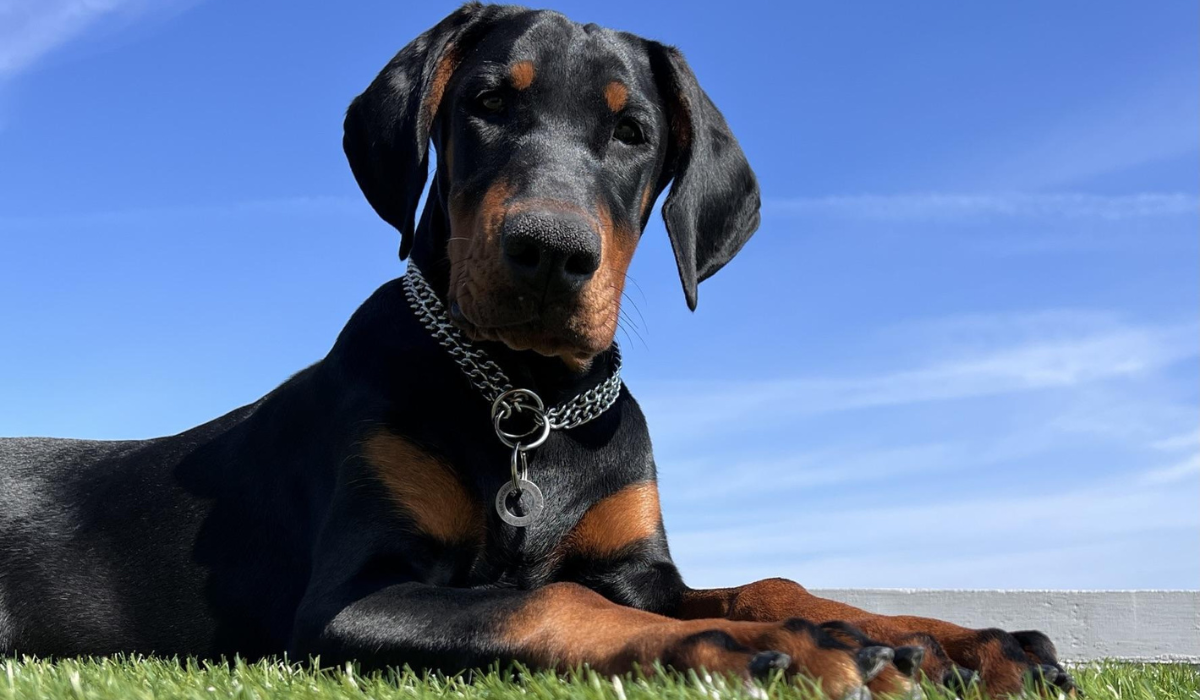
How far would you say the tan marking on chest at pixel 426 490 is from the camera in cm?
354

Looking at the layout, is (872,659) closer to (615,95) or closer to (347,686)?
(347,686)

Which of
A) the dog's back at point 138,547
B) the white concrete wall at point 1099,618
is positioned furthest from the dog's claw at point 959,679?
the white concrete wall at point 1099,618

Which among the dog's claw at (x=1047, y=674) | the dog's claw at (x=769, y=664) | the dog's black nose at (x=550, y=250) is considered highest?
the dog's black nose at (x=550, y=250)

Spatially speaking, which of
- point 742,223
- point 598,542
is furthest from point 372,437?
point 742,223

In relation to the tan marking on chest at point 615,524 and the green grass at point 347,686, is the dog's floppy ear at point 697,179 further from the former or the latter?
the green grass at point 347,686

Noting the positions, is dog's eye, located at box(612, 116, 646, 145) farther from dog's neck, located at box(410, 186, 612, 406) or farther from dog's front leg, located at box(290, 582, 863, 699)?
dog's front leg, located at box(290, 582, 863, 699)

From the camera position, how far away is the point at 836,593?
738 cm

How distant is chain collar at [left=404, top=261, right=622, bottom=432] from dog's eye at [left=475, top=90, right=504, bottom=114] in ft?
2.03

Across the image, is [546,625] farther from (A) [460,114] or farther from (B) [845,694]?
(A) [460,114]

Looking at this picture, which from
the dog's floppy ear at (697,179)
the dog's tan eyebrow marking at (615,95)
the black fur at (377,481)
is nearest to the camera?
the black fur at (377,481)

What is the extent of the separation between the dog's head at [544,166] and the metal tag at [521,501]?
0.44m

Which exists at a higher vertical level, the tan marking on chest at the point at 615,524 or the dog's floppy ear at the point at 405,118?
the dog's floppy ear at the point at 405,118

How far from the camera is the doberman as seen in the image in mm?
2936

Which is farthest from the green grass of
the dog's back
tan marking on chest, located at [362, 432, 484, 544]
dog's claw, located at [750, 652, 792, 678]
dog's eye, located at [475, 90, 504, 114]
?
dog's eye, located at [475, 90, 504, 114]
